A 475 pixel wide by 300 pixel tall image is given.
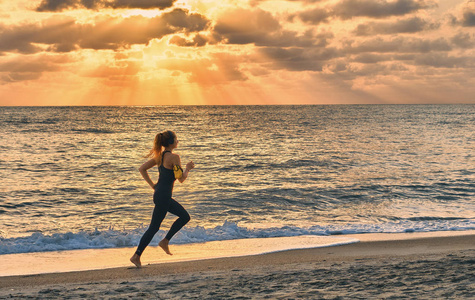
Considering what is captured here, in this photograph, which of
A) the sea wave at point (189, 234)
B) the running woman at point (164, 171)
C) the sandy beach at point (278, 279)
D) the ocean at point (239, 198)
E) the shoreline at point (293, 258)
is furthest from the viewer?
the ocean at point (239, 198)

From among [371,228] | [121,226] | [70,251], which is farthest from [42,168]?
[371,228]

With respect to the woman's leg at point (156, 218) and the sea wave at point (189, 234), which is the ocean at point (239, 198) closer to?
the sea wave at point (189, 234)

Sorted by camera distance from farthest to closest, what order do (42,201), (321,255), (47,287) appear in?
1. (42,201)
2. (321,255)
3. (47,287)

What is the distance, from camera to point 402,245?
393 inches

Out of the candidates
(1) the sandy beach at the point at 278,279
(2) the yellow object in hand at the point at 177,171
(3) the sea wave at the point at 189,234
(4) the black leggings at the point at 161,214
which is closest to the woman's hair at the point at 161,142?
(2) the yellow object in hand at the point at 177,171

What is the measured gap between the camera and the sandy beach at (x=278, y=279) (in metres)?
5.73

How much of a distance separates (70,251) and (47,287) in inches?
137

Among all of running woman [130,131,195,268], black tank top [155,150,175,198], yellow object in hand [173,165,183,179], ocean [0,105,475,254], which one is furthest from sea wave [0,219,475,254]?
yellow object in hand [173,165,183,179]

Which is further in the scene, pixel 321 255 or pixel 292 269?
pixel 321 255

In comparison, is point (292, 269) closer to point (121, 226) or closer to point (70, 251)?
point (70, 251)

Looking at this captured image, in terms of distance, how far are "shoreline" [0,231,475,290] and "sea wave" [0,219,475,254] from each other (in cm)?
123

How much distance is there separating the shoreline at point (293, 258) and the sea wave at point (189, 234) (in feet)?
4.03

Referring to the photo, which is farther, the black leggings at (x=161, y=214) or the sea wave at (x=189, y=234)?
the sea wave at (x=189, y=234)

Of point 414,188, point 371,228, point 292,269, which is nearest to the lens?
point 292,269
